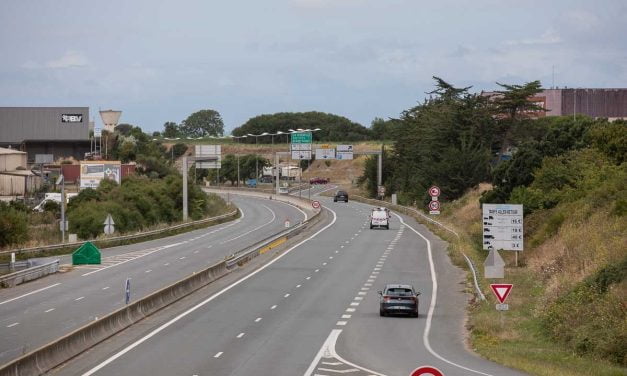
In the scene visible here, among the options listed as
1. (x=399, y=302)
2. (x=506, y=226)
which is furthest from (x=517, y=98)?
(x=399, y=302)

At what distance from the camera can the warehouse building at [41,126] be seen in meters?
142

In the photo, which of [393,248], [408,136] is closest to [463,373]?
[393,248]

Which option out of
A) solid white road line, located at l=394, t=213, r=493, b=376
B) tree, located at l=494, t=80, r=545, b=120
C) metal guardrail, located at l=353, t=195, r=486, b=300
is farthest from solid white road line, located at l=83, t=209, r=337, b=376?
tree, located at l=494, t=80, r=545, b=120

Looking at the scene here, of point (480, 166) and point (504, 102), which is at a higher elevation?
point (504, 102)

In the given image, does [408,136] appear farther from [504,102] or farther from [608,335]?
[608,335]

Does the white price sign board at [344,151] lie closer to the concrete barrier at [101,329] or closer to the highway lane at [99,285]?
the highway lane at [99,285]

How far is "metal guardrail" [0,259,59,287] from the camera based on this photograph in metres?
46.2

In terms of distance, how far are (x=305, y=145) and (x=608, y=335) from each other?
95.5m

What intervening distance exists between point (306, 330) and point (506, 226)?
16.6 meters

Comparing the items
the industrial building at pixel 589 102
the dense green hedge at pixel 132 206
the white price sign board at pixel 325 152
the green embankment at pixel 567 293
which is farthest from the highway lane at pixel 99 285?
the industrial building at pixel 589 102

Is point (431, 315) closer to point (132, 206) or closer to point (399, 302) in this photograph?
point (399, 302)

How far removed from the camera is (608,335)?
27.5m

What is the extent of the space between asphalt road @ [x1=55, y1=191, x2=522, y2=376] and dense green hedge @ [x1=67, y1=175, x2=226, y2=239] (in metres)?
29.8

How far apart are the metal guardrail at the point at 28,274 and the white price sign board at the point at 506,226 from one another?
70.7ft
